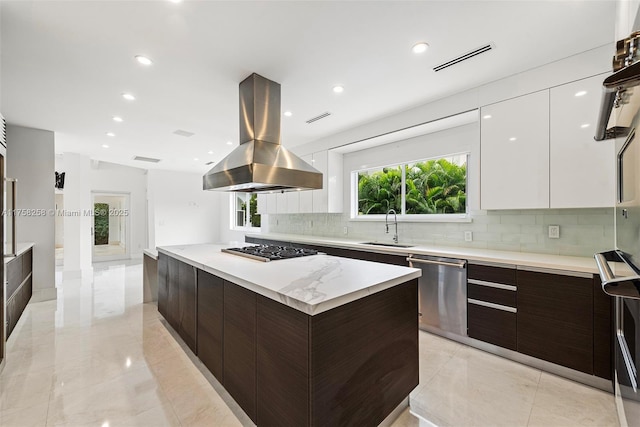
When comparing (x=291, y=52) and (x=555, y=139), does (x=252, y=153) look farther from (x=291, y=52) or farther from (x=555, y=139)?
(x=555, y=139)

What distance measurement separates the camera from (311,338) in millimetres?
1223

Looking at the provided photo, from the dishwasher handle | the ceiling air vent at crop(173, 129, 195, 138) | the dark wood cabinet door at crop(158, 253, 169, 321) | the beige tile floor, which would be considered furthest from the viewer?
the ceiling air vent at crop(173, 129, 195, 138)

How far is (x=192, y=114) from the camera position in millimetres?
3561

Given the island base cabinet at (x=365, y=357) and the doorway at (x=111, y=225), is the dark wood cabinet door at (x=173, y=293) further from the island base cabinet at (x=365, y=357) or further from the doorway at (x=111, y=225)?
the doorway at (x=111, y=225)

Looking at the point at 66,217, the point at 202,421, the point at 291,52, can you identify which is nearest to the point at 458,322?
the point at 202,421

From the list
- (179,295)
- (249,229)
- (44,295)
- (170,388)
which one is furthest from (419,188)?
(44,295)

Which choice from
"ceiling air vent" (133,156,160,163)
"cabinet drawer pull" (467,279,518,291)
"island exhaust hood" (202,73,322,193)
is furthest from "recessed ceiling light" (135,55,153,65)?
"ceiling air vent" (133,156,160,163)

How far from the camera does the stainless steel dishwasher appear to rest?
2645 millimetres

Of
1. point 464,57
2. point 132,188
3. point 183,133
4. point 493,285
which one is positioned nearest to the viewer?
point 464,57

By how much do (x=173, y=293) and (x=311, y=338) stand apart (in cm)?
216

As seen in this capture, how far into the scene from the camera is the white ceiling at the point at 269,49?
179 centimetres

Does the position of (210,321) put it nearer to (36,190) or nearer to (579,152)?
(579,152)

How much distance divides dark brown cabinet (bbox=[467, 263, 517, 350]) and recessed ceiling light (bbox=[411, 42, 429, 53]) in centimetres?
191

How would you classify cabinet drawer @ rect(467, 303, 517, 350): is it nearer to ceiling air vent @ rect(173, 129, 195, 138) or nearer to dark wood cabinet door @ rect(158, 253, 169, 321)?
dark wood cabinet door @ rect(158, 253, 169, 321)
